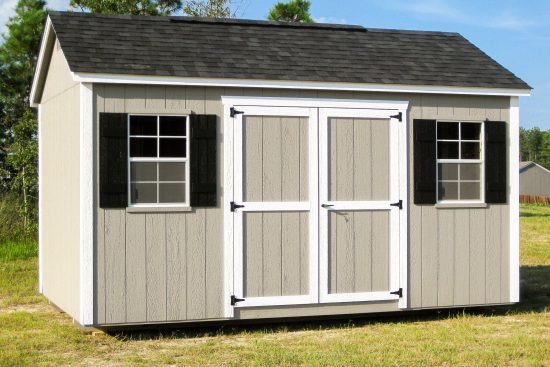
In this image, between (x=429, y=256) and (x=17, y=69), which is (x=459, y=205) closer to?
(x=429, y=256)

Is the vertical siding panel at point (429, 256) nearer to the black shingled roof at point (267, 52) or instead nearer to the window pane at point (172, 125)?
the black shingled roof at point (267, 52)

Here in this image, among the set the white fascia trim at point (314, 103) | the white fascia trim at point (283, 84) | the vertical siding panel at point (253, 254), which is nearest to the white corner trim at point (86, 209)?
the white fascia trim at point (283, 84)

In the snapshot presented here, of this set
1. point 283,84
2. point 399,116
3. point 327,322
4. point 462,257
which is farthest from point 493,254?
point 283,84

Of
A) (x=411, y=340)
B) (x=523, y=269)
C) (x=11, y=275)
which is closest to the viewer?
(x=411, y=340)

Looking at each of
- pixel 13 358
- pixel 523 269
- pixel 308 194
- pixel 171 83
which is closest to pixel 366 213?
pixel 308 194

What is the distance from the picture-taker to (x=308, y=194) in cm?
1005

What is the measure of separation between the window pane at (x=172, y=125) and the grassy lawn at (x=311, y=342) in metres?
2.10

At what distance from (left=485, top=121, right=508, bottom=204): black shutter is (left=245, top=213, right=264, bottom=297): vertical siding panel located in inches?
109

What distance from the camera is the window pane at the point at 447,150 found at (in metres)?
10.7

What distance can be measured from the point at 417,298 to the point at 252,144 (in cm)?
256

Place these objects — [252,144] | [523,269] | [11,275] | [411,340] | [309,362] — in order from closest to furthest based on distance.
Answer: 1. [309,362]
2. [411,340]
3. [252,144]
4. [11,275]
5. [523,269]

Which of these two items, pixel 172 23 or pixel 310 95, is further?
pixel 172 23

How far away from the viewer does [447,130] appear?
35.1ft

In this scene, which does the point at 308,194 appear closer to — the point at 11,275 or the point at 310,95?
the point at 310,95
